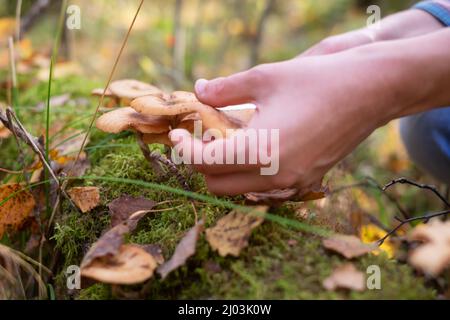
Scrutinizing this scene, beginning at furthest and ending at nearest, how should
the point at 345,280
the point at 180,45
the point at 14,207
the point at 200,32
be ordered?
the point at 200,32 → the point at 180,45 → the point at 14,207 → the point at 345,280

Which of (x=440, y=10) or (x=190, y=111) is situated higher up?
(x=440, y=10)

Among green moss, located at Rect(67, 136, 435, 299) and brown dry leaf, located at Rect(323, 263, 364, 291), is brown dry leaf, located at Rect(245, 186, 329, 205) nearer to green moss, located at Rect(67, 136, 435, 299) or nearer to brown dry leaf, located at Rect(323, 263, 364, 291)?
green moss, located at Rect(67, 136, 435, 299)

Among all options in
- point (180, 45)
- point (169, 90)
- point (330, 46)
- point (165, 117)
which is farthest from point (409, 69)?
point (180, 45)

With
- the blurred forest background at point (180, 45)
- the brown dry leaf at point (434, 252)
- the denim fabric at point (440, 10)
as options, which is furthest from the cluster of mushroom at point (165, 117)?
the denim fabric at point (440, 10)

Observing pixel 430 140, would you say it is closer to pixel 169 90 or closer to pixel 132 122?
pixel 132 122

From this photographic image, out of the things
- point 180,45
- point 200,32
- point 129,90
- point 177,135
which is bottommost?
point 177,135

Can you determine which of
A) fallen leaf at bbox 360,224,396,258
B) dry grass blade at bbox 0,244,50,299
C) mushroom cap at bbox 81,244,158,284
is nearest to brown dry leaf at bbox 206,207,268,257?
mushroom cap at bbox 81,244,158,284
